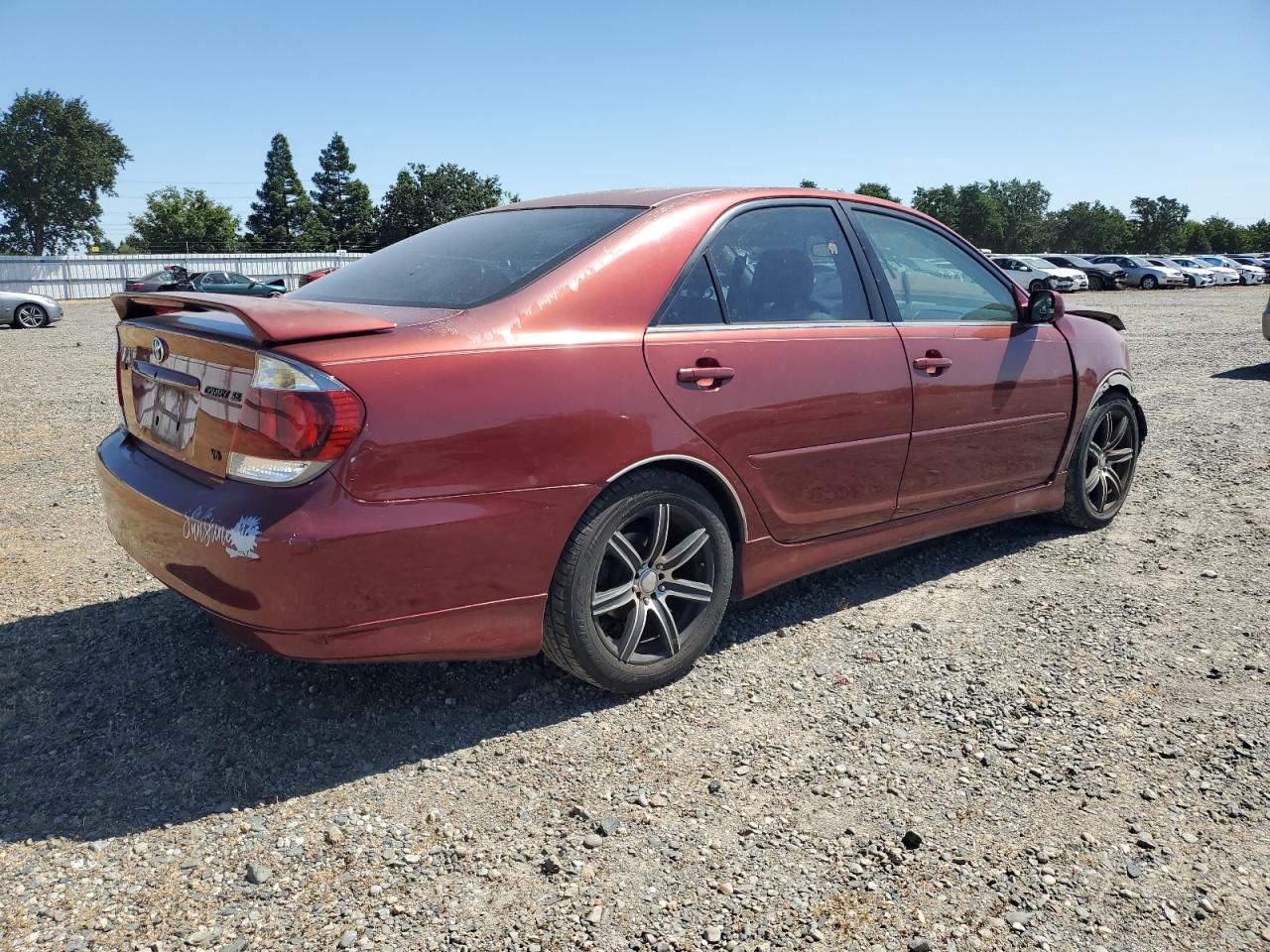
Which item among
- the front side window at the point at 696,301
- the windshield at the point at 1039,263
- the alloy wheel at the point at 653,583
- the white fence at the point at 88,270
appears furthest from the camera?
the white fence at the point at 88,270

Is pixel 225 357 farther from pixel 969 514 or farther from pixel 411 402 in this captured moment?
pixel 969 514

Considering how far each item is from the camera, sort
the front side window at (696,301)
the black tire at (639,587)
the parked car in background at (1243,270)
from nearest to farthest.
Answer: the black tire at (639,587)
the front side window at (696,301)
the parked car in background at (1243,270)

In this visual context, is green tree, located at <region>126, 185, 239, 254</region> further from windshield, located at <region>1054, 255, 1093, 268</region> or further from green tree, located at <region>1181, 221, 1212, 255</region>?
green tree, located at <region>1181, 221, 1212, 255</region>

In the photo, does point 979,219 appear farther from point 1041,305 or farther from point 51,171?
point 1041,305

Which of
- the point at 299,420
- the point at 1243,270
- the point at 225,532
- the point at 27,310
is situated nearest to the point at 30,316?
the point at 27,310

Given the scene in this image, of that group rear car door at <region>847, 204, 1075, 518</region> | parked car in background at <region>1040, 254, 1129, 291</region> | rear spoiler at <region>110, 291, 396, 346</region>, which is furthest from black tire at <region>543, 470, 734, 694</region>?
parked car in background at <region>1040, 254, 1129, 291</region>

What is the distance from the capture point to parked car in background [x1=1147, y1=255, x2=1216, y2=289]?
42.7 m

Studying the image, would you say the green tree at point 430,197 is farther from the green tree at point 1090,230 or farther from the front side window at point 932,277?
the front side window at point 932,277

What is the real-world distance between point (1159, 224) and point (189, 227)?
8959 cm

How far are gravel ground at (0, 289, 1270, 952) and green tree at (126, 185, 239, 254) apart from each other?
272 ft

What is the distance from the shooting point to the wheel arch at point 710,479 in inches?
119

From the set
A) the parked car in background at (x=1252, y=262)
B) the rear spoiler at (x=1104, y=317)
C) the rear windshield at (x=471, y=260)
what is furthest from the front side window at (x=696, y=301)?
the parked car in background at (x=1252, y=262)

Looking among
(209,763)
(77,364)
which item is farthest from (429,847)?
(77,364)

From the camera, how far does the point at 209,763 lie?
9.08ft
